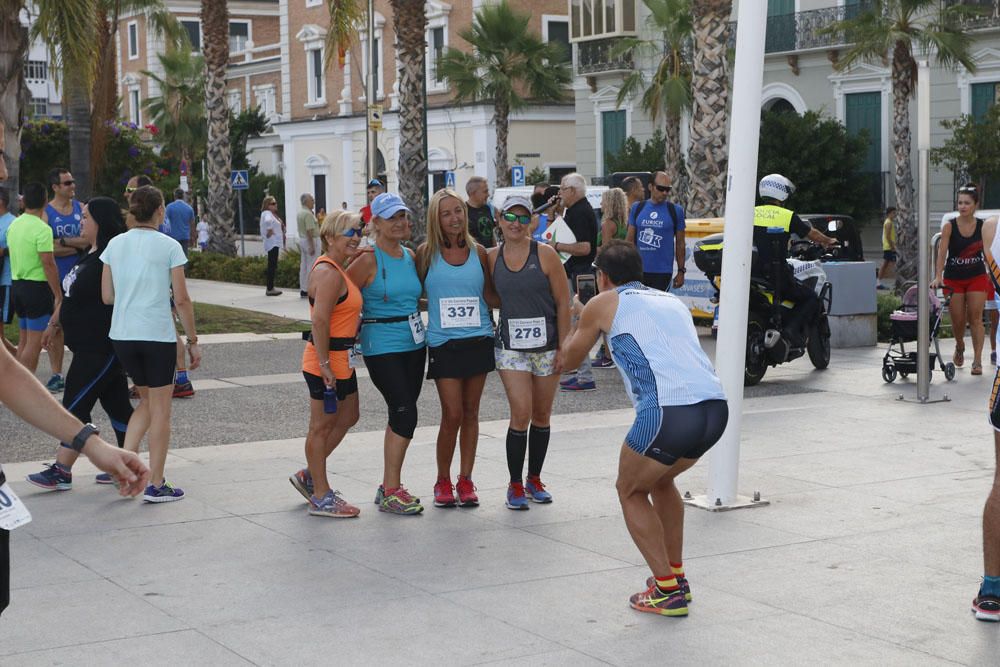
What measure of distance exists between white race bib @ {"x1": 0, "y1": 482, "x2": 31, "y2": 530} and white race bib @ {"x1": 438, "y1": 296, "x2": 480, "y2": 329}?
409cm

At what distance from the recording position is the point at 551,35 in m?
48.3

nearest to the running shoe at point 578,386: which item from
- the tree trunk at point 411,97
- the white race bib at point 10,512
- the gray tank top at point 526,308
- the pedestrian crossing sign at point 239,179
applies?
the gray tank top at point 526,308

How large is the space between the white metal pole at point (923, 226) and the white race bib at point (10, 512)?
8534mm

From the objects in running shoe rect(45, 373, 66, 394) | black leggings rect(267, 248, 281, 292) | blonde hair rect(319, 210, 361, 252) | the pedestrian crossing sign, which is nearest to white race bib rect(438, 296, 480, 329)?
blonde hair rect(319, 210, 361, 252)

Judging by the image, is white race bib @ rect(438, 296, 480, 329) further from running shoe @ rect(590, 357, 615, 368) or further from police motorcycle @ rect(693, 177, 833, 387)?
running shoe @ rect(590, 357, 615, 368)

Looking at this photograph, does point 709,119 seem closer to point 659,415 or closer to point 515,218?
point 515,218

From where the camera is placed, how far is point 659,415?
5332 millimetres

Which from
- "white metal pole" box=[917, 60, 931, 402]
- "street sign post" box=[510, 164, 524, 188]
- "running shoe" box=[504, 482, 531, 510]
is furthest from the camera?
"street sign post" box=[510, 164, 524, 188]

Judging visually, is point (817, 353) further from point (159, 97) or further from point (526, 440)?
point (159, 97)

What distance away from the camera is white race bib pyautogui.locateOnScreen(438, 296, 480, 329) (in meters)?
7.21

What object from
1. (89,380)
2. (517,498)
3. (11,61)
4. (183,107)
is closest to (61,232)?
(89,380)

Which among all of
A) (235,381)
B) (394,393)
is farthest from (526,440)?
(235,381)

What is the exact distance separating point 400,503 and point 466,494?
0.42 meters

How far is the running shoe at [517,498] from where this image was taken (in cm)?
732
